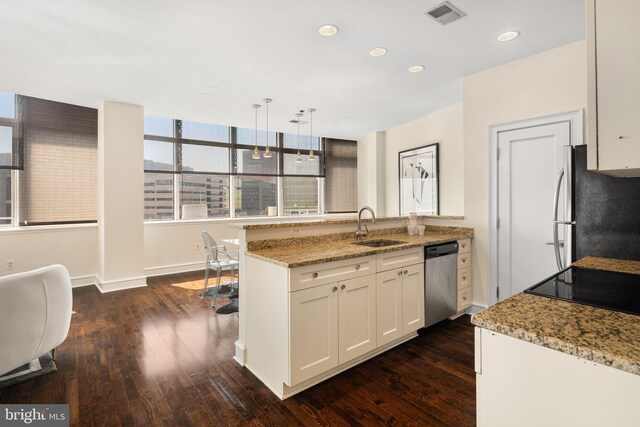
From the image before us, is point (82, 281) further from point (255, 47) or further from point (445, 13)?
point (445, 13)

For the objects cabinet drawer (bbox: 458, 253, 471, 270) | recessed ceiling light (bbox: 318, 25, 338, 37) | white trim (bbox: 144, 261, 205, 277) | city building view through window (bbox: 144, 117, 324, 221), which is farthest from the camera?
city building view through window (bbox: 144, 117, 324, 221)

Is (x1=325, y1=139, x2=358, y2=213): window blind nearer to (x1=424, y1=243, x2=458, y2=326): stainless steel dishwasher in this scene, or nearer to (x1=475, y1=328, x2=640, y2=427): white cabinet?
(x1=424, y1=243, x2=458, y2=326): stainless steel dishwasher

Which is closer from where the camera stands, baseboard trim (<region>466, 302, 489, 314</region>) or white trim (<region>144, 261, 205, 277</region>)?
baseboard trim (<region>466, 302, 489, 314</region>)

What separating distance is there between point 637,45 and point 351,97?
13.1ft

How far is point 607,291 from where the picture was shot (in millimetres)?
1202

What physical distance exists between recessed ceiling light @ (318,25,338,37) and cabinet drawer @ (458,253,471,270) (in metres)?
2.55

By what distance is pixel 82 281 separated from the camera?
16.1 ft

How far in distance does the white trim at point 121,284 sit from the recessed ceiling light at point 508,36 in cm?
543

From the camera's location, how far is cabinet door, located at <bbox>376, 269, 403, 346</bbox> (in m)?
2.55

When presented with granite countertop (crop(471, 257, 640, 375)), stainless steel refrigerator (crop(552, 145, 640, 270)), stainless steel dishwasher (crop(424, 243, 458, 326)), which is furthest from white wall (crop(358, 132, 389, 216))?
granite countertop (crop(471, 257, 640, 375))

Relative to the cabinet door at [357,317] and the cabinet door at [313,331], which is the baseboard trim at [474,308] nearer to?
the cabinet door at [357,317]

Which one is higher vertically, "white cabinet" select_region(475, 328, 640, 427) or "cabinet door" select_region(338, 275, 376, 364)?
"white cabinet" select_region(475, 328, 640, 427)

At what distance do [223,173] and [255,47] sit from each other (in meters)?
3.61

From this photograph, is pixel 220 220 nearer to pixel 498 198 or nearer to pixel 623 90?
pixel 498 198
